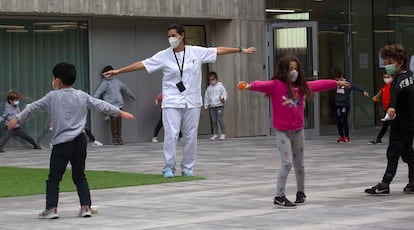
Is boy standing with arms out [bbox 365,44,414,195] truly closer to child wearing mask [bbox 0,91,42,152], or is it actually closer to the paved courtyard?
the paved courtyard

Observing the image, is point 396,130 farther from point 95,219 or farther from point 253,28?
point 253,28

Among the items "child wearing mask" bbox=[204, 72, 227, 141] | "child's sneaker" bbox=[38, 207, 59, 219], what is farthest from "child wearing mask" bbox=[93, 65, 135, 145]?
"child's sneaker" bbox=[38, 207, 59, 219]

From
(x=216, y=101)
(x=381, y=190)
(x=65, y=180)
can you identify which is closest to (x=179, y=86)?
(x=65, y=180)

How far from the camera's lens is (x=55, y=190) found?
31.3 feet

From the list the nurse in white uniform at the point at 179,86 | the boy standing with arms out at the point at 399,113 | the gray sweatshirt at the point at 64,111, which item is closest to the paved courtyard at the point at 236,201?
the boy standing with arms out at the point at 399,113

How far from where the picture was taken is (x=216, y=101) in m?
24.7

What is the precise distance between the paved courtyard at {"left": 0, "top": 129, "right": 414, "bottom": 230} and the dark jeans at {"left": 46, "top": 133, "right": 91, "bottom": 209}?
9.6 inches

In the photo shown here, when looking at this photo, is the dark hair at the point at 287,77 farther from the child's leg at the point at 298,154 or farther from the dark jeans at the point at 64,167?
the dark jeans at the point at 64,167

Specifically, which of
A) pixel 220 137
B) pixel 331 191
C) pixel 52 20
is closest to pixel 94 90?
pixel 52 20

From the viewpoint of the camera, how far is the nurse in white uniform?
44.2 feet

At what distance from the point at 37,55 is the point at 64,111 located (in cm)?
1361

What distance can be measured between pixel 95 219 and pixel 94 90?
14.5 metres

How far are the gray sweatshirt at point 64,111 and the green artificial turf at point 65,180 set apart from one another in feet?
7.89

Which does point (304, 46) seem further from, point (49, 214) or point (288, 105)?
point (49, 214)
